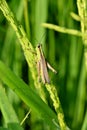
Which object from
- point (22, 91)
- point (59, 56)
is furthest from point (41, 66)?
point (59, 56)

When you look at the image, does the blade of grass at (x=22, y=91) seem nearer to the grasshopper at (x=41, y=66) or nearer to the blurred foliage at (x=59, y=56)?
the grasshopper at (x=41, y=66)

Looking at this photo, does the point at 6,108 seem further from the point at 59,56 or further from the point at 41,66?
the point at 59,56

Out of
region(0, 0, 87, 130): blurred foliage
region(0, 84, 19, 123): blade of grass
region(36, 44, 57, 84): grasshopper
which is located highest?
region(36, 44, 57, 84): grasshopper

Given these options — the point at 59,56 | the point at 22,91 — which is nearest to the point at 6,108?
the point at 22,91

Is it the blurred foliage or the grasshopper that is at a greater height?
the grasshopper

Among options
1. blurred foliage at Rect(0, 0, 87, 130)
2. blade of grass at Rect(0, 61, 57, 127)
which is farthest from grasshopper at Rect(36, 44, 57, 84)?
blurred foliage at Rect(0, 0, 87, 130)

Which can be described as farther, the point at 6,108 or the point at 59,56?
the point at 59,56

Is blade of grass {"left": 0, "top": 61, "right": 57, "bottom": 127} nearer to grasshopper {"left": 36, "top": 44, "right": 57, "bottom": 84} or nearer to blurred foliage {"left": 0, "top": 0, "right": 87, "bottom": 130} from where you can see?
grasshopper {"left": 36, "top": 44, "right": 57, "bottom": 84}

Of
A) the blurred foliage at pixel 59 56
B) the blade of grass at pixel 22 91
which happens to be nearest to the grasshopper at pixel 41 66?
the blade of grass at pixel 22 91

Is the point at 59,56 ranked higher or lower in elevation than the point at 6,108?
lower
